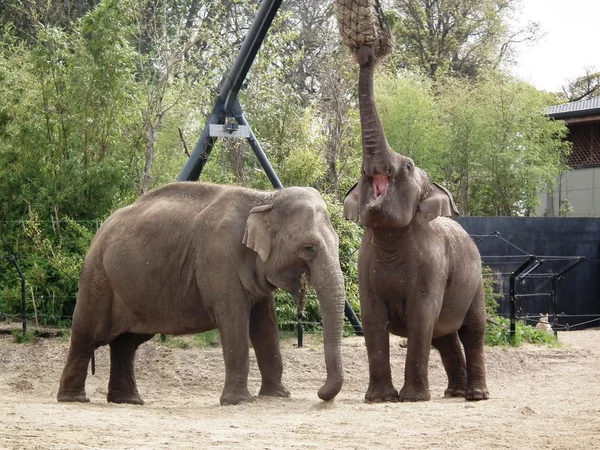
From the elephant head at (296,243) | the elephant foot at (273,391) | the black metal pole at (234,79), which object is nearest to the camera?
the elephant head at (296,243)

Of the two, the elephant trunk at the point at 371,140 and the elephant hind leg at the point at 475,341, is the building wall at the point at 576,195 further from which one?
the elephant trunk at the point at 371,140

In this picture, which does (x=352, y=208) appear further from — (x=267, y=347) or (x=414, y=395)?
(x=414, y=395)

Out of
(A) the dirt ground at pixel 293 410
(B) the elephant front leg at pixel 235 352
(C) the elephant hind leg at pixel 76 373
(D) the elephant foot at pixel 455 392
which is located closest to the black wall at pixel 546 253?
(A) the dirt ground at pixel 293 410

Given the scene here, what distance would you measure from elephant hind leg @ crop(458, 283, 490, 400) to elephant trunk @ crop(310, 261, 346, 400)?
2.01 metres

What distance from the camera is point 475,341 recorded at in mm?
11734

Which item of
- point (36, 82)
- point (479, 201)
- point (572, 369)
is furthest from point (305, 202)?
point (479, 201)

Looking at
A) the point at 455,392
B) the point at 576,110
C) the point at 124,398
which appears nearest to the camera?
the point at 124,398

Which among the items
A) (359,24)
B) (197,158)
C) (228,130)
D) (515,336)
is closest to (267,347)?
(359,24)

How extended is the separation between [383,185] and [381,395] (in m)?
1.94

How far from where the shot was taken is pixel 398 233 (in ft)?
35.3

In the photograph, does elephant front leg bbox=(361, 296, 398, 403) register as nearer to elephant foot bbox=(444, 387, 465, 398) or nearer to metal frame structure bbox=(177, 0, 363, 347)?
elephant foot bbox=(444, 387, 465, 398)

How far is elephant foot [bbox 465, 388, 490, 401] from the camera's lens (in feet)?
36.8

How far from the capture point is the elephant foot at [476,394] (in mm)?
11227

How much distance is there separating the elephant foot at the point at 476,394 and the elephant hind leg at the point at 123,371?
3.23 meters
